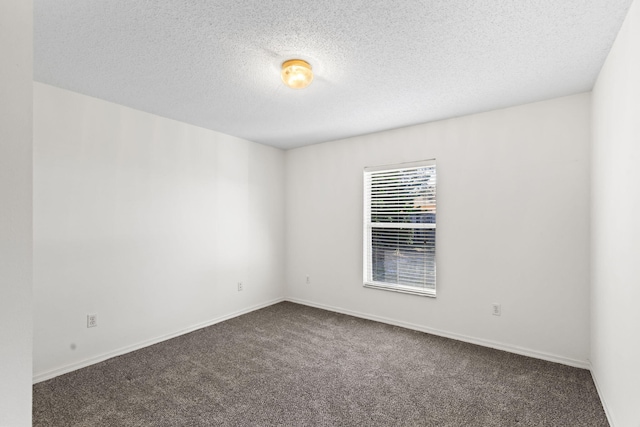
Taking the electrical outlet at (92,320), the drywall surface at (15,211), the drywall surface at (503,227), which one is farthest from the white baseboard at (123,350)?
the drywall surface at (15,211)

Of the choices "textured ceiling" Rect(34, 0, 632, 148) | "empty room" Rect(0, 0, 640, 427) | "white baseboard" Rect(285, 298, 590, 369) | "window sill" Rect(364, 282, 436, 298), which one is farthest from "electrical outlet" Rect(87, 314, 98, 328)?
"window sill" Rect(364, 282, 436, 298)

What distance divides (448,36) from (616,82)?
109 cm

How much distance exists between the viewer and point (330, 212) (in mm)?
4430

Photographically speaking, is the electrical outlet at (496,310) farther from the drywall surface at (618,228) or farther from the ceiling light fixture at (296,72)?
the ceiling light fixture at (296,72)

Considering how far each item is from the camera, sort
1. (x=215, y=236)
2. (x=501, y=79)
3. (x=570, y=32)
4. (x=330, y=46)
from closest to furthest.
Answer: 1. (x=570, y=32)
2. (x=330, y=46)
3. (x=501, y=79)
4. (x=215, y=236)

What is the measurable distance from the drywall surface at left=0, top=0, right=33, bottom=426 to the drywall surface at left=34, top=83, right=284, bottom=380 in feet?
5.78

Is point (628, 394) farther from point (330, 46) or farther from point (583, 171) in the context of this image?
point (330, 46)

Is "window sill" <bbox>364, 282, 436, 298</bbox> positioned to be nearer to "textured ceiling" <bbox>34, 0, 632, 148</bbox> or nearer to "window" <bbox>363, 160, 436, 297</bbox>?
"window" <bbox>363, 160, 436, 297</bbox>

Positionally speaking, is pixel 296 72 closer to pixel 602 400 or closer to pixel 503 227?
pixel 503 227

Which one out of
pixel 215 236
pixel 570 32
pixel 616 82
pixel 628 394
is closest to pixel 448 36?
pixel 570 32

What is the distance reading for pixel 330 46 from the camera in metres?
1.99

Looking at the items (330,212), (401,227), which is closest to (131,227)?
(330,212)

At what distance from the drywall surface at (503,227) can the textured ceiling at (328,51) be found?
35 cm

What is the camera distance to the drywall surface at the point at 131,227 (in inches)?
103
